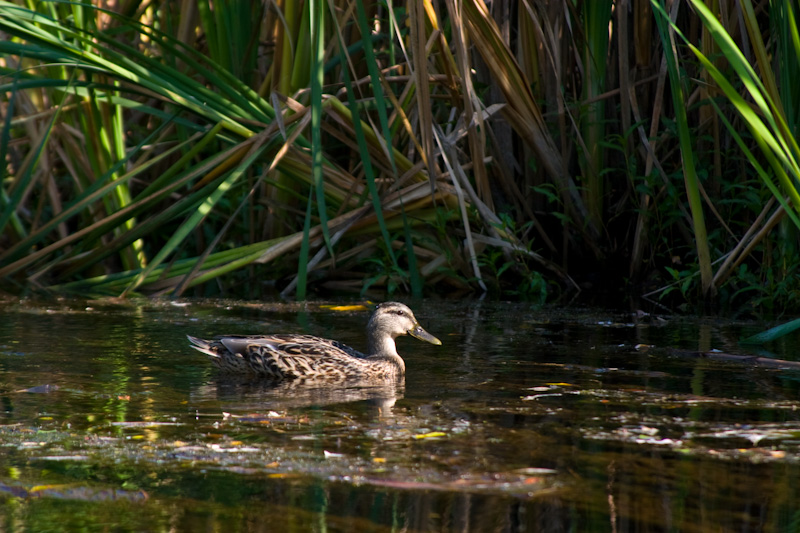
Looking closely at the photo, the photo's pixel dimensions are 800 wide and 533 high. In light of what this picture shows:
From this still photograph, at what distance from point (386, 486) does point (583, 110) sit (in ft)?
17.0

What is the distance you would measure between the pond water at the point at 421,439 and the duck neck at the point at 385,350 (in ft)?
0.49

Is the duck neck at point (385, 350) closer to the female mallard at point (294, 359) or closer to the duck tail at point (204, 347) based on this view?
the female mallard at point (294, 359)

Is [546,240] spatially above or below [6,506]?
above

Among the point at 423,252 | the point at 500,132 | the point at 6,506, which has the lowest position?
the point at 6,506

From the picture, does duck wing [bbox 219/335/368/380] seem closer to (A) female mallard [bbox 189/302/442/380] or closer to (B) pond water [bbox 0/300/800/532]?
(A) female mallard [bbox 189/302/442/380]

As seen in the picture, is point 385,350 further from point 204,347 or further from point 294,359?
point 204,347

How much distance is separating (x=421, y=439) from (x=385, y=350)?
A: 1.87 meters

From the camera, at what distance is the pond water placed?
121 inches

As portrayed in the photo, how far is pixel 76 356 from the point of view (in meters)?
5.69

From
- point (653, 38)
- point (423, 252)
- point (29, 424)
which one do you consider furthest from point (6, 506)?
point (653, 38)

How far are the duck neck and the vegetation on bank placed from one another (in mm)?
1164

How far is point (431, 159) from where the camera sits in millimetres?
7129

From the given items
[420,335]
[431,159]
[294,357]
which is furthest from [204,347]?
[431,159]

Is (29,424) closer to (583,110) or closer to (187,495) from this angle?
(187,495)
